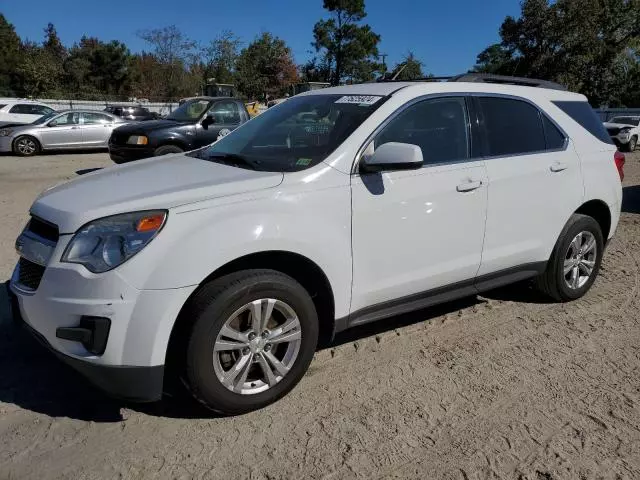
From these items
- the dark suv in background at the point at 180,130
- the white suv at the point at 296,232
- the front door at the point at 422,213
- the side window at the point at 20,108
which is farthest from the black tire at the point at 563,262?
the side window at the point at 20,108

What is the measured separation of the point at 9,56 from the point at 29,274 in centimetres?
5703

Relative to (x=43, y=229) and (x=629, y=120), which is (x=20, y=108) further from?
(x=629, y=120)

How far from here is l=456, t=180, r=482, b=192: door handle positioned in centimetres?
359

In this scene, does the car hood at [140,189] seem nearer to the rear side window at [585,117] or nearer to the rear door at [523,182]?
the rear door at [523,182]

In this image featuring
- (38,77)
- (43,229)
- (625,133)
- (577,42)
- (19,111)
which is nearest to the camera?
(43,229)

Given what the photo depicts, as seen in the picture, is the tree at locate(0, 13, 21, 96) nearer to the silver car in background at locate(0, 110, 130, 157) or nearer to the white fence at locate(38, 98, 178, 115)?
the white fence at locate(38, 98, 178, 115)

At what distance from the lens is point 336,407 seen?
3.07 m

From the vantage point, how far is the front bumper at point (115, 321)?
98.3 inches

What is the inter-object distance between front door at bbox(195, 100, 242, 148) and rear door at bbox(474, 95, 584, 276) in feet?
25.9

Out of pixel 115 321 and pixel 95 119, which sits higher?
pixel 95 119

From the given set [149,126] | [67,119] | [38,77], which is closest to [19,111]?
[67,119]

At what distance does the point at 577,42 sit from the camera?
37.5 meters

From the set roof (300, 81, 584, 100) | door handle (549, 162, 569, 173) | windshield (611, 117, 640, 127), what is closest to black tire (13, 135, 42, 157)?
roof (300, 81, 584, 100)

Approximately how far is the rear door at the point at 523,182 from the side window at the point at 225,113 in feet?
27.6
